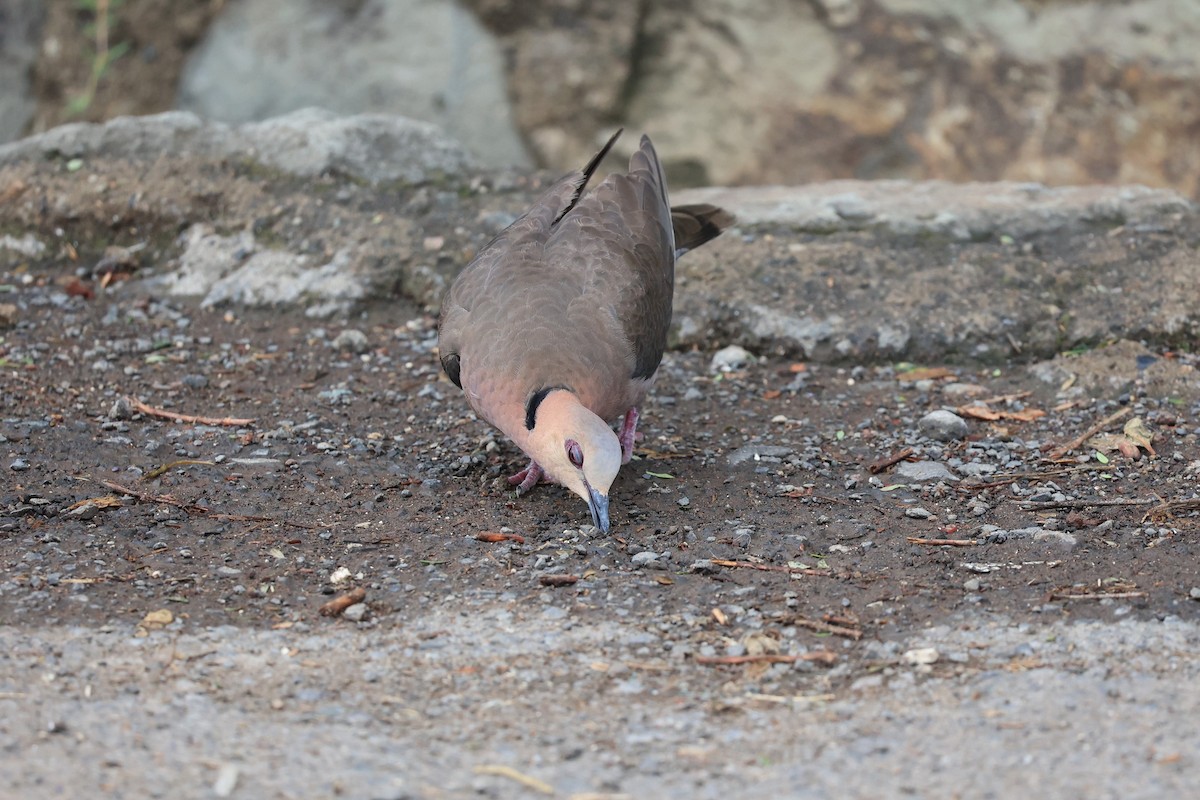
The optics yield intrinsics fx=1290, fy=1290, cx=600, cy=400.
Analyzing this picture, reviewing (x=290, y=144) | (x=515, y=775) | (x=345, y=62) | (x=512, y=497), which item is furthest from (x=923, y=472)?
(x=345, y=62)

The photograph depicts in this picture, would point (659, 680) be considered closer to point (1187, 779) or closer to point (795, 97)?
point (1187, 779)

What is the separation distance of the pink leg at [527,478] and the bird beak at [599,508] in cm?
40

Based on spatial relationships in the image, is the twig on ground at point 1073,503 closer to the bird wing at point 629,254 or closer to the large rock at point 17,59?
the bird wing at point 629,254

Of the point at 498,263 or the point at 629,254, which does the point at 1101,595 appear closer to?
the point at 629,254

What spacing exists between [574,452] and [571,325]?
0.55 meters

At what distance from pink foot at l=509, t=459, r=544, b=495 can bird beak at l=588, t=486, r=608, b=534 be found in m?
0.40

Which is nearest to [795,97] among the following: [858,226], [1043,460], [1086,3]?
[1086,3]

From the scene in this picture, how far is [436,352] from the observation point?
5.87m

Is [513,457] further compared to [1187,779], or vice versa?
[513,457]

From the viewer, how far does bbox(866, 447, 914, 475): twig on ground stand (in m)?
4.71

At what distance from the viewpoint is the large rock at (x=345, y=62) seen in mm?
8617

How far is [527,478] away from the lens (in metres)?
4.57

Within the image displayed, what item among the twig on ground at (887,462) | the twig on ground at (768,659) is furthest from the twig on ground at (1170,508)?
the twig on ground at (768,659)

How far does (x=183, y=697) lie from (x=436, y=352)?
2988mm
